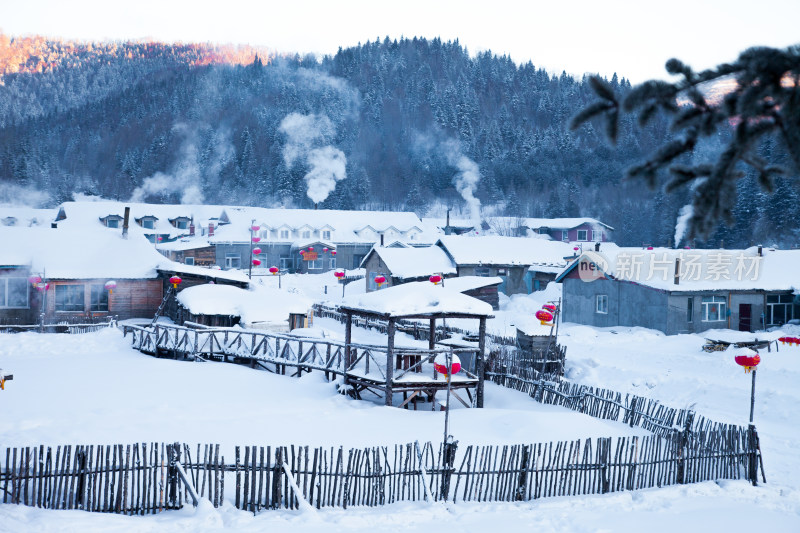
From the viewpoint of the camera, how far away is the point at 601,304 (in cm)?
3778

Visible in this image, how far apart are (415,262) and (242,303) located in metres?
20.8

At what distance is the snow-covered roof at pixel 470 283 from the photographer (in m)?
42.9

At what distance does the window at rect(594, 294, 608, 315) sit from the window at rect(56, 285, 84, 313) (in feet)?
90.5

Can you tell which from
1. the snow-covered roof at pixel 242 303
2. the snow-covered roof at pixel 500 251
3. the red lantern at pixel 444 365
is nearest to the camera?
the red lantern at pixel 444 365

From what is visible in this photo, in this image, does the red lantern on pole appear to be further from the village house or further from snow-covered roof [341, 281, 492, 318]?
the village house

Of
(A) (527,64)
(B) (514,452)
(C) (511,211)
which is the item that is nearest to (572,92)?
(A) (527,64)

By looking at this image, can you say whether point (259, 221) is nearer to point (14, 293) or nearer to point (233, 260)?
point (233, 260)

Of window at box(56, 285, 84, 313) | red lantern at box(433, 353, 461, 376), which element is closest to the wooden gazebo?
red lantern at box(433, 353, 461, 376)

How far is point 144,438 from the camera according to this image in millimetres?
14125

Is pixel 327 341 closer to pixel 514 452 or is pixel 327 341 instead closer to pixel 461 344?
pixel 461 344

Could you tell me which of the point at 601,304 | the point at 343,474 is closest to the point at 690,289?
the point at 601,304

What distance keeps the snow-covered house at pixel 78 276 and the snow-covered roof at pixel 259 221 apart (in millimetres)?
29404

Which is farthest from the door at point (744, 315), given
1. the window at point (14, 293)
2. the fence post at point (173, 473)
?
the window at point (14, 293)

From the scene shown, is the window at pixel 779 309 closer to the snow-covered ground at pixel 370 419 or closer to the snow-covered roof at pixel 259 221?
the snow-covered ground at pixel 370 419
